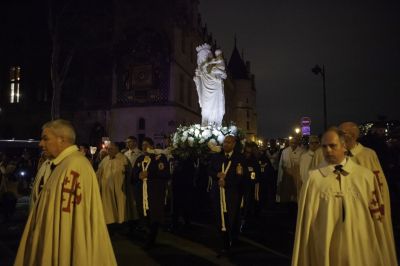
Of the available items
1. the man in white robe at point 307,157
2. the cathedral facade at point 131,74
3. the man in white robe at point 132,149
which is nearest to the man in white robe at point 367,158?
the man in white robe at point 307,157

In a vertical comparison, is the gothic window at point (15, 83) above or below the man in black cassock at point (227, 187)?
above

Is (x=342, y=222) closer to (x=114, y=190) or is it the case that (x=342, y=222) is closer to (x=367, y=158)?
(x=367, y=158)

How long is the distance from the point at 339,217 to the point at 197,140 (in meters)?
8.69

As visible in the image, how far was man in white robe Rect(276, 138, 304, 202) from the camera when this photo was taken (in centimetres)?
1061

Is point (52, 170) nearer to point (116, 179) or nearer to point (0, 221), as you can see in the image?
point (116, 179)

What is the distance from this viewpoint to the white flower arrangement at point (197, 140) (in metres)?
11.7

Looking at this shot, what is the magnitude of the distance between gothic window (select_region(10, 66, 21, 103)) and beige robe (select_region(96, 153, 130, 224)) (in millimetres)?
36747

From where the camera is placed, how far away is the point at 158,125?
35344 millimetres

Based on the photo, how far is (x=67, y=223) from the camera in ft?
11.3

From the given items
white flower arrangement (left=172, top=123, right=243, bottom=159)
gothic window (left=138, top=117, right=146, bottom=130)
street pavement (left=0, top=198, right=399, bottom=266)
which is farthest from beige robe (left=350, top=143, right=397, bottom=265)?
gothic window (left=138, top=117, right=146, bottom=130)

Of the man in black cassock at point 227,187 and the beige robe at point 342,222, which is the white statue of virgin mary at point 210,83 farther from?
the beige robe at point 342,222

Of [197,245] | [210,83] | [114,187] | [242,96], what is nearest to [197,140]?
[210,83]

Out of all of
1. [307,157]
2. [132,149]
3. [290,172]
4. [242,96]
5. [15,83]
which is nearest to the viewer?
[307,157]

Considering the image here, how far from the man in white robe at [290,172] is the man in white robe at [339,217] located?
6.95m
